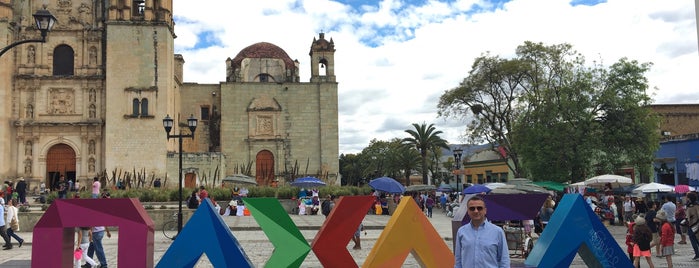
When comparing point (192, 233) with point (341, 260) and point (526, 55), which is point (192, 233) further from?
point (526, 55)

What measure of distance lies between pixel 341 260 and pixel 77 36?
118 ft

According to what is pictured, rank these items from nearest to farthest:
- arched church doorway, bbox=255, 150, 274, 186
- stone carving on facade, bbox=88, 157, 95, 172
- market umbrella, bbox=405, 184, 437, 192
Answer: market umbrella, bbox=405, 184, 437, 192 < stone carving on facade, bbox=88, 157, 95, 172 < arched church doorway, bbox=255, 150, 274, 186

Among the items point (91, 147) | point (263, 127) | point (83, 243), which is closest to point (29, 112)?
point (91, 147)

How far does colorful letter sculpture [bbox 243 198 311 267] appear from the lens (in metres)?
7.95

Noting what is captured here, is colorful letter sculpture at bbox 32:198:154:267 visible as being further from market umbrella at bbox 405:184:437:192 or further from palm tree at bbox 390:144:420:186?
palm tree at bbox 390:144:420:186

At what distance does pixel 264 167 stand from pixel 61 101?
566 inches

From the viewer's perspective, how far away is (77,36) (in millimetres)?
38406

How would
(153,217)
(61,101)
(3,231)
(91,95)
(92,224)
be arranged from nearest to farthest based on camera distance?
(92,224)
(3,231)
(153,217)
(61,101)
(91,95)

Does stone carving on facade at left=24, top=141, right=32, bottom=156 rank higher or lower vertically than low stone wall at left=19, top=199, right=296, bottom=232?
higher

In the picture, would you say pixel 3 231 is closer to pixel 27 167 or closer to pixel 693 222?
pixel 693 222

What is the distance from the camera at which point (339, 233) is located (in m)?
8.34

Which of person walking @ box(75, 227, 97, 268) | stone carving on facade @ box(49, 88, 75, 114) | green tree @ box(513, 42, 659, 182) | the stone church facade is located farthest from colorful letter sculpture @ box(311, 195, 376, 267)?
stone carving on facade @ box(49, 88, 75, 114)

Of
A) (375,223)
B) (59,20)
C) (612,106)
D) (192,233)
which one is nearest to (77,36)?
(59,20)

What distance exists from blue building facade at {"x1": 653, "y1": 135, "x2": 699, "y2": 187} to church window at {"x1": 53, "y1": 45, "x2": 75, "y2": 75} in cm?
3712
